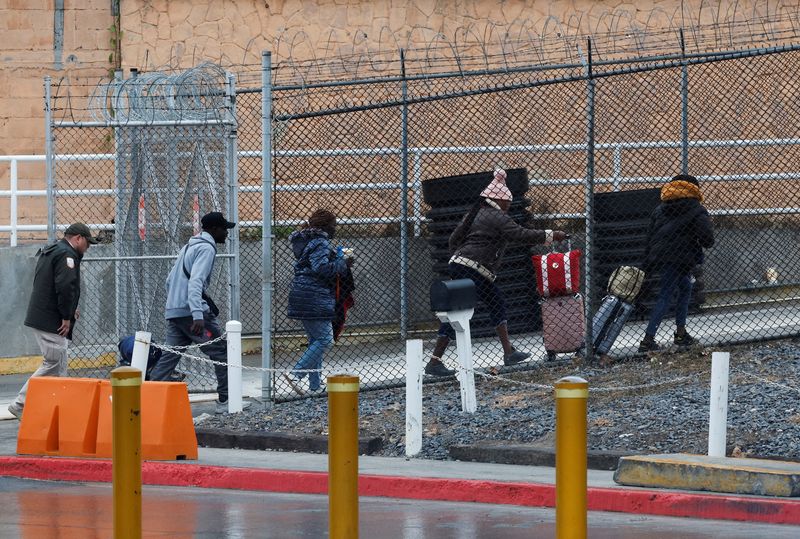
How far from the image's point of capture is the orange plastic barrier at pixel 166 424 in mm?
11320

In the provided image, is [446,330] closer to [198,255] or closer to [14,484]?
[198,255]

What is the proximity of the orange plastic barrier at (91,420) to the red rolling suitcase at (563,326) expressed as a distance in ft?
13.3

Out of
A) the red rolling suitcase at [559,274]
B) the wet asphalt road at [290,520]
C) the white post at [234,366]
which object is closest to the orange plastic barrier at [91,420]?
the wet asphalt road at [290,520]

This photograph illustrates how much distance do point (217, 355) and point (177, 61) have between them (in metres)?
7.89

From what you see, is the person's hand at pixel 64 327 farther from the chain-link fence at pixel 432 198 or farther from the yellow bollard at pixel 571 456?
the yellow bollard at pixel 571 456

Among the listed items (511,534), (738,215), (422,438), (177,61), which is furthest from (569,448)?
(177,61)

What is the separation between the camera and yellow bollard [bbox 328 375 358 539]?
6.38 meters

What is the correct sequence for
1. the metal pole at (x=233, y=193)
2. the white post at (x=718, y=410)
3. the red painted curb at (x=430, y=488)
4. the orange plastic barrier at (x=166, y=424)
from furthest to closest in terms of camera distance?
the metal pole at (x=233, y=193)
the orange plastic barrier at (x=166, y=424)
the white post at (x=718, y=410)
the red painted curb at (x=430, y=488)

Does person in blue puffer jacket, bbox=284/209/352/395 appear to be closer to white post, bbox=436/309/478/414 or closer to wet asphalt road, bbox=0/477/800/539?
white post, bbox=436/309/478/414

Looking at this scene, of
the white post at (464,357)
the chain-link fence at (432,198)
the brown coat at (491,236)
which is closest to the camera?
the white post at (464,357)

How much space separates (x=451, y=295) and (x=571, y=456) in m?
6.39

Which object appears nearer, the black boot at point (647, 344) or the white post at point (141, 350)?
the white post at point (141, 350)

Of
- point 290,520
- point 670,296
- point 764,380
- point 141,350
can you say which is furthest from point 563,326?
point 290,520

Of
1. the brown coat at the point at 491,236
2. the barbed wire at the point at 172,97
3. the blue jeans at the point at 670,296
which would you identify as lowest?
the blue jeans at the point at 670,296
